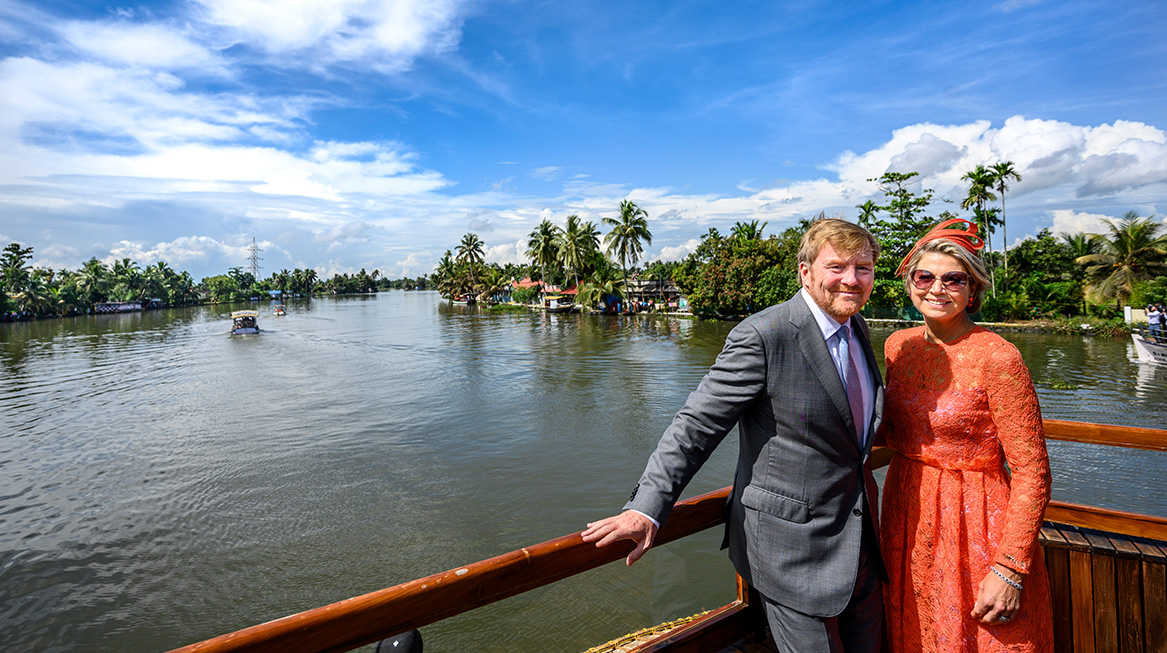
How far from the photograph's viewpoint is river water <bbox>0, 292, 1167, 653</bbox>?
23.6ft

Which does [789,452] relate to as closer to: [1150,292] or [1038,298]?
[1150,292]

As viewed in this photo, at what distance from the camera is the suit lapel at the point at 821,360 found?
164 centimetres

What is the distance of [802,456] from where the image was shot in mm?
1659

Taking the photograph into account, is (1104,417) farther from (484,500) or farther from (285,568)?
(285,568)

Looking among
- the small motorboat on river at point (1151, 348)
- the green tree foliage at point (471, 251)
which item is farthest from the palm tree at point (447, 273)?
the small motorboat on river at point (1151, 348)

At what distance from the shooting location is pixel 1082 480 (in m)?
10.3

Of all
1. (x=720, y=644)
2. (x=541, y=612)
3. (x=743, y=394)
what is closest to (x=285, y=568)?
(x=541, y=612)

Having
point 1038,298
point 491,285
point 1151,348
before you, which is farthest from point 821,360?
point 491,285

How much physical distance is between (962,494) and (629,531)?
113 cm

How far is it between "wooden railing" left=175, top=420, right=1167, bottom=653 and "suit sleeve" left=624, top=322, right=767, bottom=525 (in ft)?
0.78

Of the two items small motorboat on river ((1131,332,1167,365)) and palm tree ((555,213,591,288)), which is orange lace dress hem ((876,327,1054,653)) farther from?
palm tree ((555,213,591,288))

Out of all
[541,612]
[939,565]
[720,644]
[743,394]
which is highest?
[743,394]

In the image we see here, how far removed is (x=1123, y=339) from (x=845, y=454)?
118 ft

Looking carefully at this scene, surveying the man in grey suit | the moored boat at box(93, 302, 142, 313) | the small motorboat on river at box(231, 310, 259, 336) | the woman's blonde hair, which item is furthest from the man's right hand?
the moored boat at box(93, 302, 142, 313)
